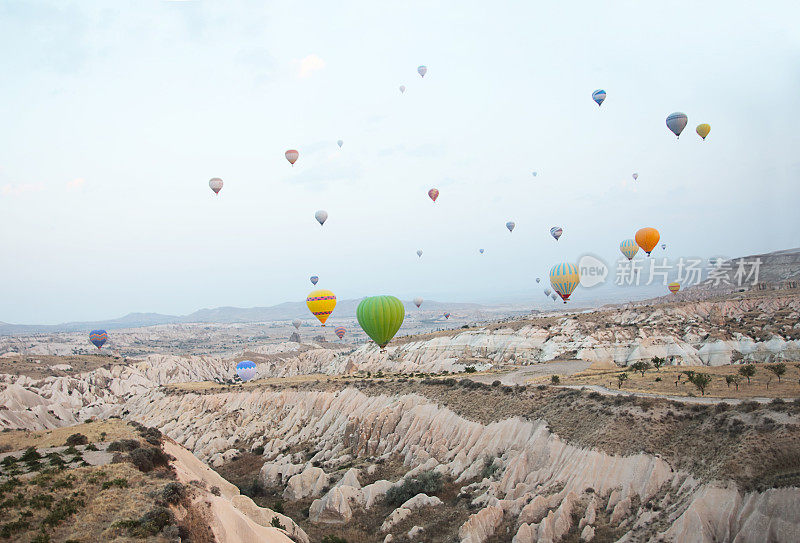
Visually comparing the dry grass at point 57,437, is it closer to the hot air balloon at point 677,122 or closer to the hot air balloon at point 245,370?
the hot air balloon at point 245,370

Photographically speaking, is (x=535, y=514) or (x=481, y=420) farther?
(x=481, y=420)

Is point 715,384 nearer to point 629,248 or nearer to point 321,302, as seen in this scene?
point 321,302

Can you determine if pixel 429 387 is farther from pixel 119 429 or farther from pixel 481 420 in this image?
pixel 119 429

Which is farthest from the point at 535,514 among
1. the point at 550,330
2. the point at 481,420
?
the point at 550,330

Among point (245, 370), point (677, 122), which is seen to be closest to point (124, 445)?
point (677, 122)

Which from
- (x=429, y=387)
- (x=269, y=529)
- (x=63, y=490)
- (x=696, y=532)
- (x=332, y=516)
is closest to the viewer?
(x=696, y=532)
